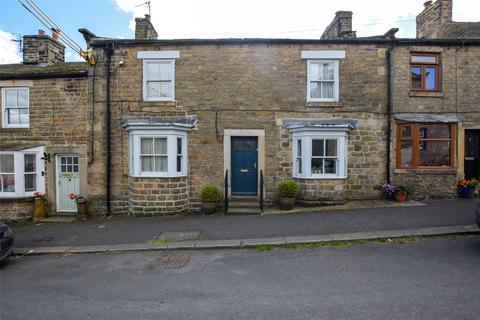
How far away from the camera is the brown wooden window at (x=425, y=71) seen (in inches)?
427

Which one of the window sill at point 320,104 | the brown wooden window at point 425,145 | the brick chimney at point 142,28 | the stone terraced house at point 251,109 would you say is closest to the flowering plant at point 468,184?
the stone terraced house at point 251,109

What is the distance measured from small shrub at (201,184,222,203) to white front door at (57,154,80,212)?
17.8 feet

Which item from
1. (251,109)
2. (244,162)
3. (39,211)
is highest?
(251,109)

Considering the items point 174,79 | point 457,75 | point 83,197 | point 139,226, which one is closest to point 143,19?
point 174,79

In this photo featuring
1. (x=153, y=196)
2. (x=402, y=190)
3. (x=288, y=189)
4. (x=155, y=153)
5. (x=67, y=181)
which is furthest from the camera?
(x=67, y=181)

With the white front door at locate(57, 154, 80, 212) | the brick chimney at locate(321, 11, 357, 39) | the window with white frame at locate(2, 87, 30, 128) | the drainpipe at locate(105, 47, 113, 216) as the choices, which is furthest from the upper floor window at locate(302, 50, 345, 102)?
the window with white frame at locate(2, 87, 30, 128)

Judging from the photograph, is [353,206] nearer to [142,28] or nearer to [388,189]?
[388,189]

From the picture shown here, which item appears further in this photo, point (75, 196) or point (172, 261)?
point (75, 196)

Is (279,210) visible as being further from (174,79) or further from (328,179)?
(174,79)

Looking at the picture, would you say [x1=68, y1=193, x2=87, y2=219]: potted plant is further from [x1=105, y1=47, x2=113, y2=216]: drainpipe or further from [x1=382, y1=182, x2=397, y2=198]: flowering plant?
[x1=382, y1=182, x2=397, y2=198]: flowering plant

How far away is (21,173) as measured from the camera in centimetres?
1065

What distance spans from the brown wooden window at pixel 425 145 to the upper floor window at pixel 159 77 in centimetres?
929

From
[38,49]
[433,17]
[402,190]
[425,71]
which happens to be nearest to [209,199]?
[402,190]

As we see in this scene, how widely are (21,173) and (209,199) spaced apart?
7.64m
